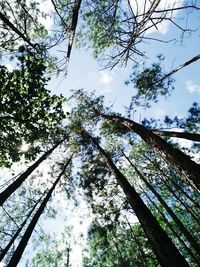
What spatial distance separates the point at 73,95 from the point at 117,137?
153 inches

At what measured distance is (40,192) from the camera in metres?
14.6

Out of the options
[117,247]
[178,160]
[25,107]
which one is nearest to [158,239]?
[178,160]

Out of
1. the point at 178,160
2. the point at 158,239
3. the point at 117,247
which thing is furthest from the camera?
the point at 117,247

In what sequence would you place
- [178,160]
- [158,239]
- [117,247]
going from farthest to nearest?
[117,247]
[178,160]
[158,239]

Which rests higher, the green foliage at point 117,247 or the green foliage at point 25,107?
the green foliage at point 117,247

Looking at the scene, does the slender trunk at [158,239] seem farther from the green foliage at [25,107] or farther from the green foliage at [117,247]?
the green foliage at [117,247]

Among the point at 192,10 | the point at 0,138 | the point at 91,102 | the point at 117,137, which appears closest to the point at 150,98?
the point at 117,137

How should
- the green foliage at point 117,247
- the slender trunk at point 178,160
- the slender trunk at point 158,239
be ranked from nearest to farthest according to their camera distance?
the slender trunk at point 158,239, the slender trunk at point 178,160, the green foliage at point 117,247

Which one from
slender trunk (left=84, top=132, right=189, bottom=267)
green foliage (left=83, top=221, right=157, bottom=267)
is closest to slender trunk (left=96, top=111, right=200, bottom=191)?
slender trunk (left=84, top=132, right=189, bottom=267)

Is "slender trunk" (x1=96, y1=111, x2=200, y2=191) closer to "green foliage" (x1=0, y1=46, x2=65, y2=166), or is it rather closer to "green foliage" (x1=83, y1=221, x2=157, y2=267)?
"green foliage" (x1=0, y1=46, x2=65, y2=166)

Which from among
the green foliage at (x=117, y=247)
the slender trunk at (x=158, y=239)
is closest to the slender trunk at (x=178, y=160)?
the slender trunk at (x=158, y=239)

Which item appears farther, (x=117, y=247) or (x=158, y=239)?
(x=117, y=247)

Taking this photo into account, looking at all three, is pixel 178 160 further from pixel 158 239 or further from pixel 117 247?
pixel 117 247

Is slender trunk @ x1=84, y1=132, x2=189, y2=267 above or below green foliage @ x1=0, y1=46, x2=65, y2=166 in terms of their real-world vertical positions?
below
